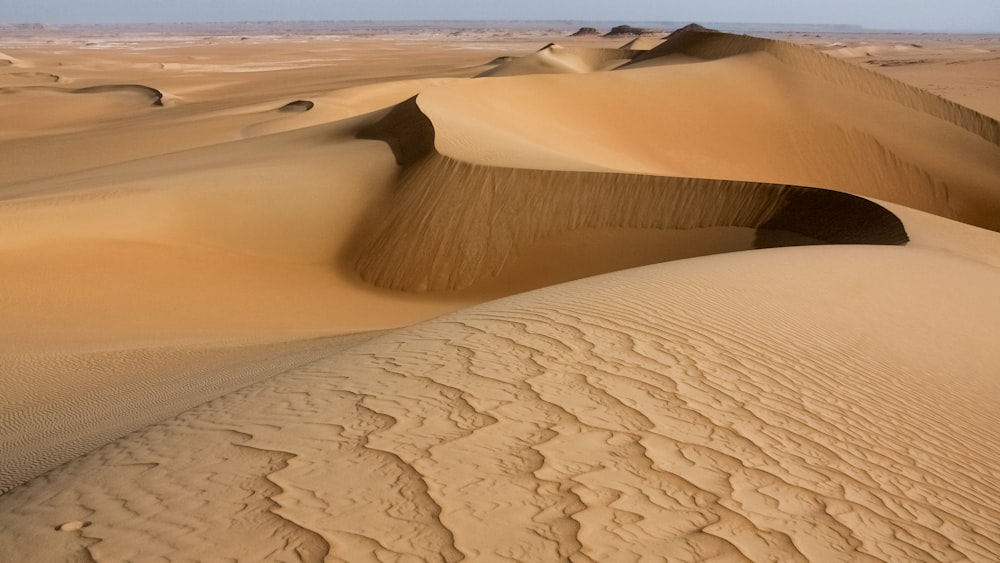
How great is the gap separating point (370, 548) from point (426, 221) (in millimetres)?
9443

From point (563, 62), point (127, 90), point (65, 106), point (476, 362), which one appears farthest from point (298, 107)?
point (476, 362)

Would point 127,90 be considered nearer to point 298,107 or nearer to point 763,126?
point 298,107

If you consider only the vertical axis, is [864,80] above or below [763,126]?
above

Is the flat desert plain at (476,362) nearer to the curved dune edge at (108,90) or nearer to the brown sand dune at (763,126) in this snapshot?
the brown sand dune at (763,126)

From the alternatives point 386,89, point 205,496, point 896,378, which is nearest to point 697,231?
point 896,378

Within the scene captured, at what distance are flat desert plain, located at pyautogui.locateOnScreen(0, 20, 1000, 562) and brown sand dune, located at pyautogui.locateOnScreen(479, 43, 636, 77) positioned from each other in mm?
21927

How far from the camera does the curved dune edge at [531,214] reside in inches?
440

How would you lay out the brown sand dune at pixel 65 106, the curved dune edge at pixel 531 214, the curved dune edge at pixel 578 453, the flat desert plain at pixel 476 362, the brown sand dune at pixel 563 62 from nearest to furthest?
the curved dune edge at pixel 578 453 → the flat desert plain at pixel 476 362 → the curved dune edge at pixel 531 214 → the brown sand dune at pixel 65 106 → the brown sand dune at pixel 563 62

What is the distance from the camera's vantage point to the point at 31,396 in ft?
18.6

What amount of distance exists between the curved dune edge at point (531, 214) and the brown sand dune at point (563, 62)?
26.1 meters

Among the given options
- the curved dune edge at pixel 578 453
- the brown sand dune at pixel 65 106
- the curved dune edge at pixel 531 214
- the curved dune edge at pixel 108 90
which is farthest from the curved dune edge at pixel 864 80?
the curved dune edge at pixel 108 90

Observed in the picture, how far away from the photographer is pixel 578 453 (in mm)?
3232

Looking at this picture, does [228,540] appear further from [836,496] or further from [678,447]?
[836,496]

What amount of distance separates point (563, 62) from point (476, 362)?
3750 centimetres
